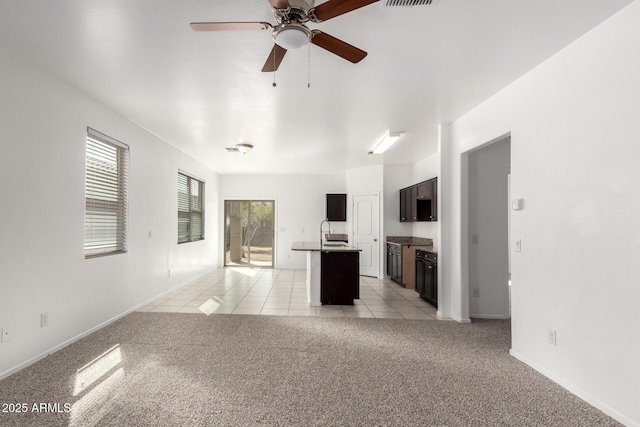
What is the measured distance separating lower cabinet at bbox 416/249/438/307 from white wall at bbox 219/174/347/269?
373 cm

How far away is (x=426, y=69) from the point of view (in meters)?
2.81

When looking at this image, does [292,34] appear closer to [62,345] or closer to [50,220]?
[50,220]

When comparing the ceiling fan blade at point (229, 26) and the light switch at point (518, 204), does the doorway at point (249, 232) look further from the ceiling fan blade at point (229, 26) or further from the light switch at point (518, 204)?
the ceiling fan blade at point (229, 26)

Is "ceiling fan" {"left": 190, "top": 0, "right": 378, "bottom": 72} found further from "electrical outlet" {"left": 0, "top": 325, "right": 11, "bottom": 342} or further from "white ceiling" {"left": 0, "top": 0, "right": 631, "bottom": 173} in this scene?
"electrical outlet" {"left": 0, "top": 325, "right": 11, "bottom": 342}

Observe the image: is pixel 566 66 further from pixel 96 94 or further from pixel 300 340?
pixel 96 94

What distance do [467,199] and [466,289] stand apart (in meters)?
1.17

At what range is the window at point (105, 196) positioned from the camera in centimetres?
356

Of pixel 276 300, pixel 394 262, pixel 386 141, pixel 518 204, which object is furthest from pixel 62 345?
pixel 394 262

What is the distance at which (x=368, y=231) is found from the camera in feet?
24.8

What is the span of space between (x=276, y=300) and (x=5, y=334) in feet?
10.7

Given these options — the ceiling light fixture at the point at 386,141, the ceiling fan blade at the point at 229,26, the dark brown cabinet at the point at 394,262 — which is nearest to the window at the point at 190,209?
the ceiling light fixture at the point at 386,141

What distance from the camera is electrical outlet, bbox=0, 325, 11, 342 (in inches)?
97.5

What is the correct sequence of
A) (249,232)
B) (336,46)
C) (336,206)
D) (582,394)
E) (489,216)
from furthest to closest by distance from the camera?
(249,232)
(336,206)
(489,216)
(582,394)
(336,46)

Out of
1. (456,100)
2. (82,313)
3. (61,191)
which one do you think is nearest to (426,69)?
(456,100)
